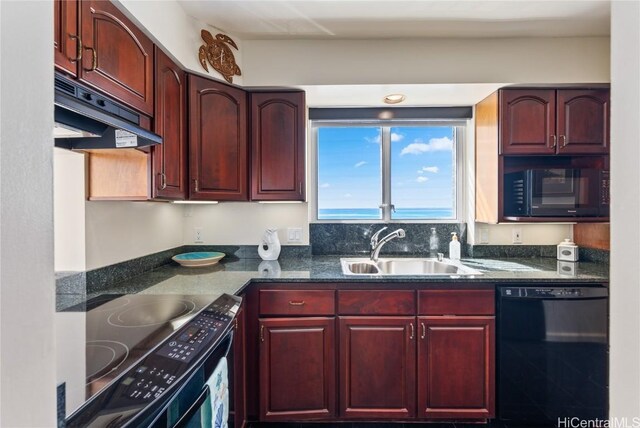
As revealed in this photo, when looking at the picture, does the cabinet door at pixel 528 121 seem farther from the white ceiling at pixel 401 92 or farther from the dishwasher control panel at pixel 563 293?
the dishwasher control panel at pixel 563 293

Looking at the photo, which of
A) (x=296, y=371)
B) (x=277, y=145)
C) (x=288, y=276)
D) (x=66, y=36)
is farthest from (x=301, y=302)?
(x=66, y=36)

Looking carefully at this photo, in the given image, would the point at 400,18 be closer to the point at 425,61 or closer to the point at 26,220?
the point at 425,61

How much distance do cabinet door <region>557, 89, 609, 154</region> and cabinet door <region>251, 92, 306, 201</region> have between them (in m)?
1.74

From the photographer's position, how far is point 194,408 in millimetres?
985

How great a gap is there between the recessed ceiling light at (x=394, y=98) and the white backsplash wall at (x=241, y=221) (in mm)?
995

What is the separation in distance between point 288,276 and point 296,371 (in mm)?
541

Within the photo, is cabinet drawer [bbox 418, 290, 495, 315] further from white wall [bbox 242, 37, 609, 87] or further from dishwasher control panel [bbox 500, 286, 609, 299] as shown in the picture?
white wall [bbox 242, 37, 609, 87]

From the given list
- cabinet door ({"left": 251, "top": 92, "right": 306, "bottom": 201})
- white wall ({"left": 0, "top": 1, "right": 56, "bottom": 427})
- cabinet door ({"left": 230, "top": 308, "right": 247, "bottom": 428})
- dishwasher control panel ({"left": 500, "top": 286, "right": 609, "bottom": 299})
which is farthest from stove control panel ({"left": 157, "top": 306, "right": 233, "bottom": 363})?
dishwasher control panel ({"left": 500, "top": 286, "right": 609, "bottom": 299})

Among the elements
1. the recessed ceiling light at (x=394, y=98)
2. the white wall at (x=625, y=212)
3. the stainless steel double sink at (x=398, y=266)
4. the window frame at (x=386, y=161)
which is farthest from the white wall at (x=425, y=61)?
the white wall at (x=625, y=212)

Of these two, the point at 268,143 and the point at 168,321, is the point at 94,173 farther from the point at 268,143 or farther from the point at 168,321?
the point at 268,143

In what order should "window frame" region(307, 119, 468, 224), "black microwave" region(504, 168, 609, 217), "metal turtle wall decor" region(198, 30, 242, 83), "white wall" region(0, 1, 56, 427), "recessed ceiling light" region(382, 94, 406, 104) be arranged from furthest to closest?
1. "window frame" region(307, 119, 468, 224)
2. "recessed ceiling light" region(382, 94, 406, 104)
3. "black microwave" region(504, 168, 609, 217)
4. "metal turtle wall decor" region(198, 30, 242, 83)
5. "white wall" region(0, 1, 56, 427)

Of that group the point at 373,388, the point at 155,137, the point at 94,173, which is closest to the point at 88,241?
the point at 94,173

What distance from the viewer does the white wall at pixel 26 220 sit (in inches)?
12.9

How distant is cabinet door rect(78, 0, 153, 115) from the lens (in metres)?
1.14
